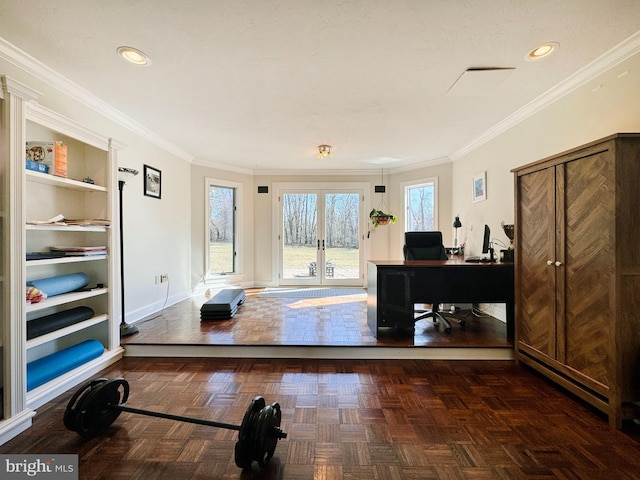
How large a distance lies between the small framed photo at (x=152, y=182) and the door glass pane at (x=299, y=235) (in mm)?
2431

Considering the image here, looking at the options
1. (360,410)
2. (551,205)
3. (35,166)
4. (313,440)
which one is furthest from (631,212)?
(35,166)

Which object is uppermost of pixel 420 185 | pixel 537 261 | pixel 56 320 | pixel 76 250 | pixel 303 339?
pixel 420 185

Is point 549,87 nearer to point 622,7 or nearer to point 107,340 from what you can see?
point 622,7

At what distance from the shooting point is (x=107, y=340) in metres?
2.75

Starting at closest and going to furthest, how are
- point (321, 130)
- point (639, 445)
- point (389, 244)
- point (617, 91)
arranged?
point (639, 445)
point (617, 91)
point (321, 130)
point (389, 244)

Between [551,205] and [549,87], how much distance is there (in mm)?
1233

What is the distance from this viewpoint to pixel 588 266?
1.98m

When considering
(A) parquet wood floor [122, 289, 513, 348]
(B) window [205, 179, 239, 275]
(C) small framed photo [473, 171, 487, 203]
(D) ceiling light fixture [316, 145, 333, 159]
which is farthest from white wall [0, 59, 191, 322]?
(C) small framed photo [473, 171, 487, 203]

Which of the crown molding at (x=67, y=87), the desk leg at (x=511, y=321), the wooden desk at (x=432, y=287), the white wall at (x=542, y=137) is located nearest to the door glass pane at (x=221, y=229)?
the crown molding at (x=67, y=87)

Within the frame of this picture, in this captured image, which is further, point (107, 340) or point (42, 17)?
point (107, 340)

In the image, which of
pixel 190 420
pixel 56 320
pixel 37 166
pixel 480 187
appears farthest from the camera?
pixel 480 187

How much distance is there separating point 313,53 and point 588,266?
2.37 m

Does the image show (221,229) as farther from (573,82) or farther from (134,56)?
(573,82)

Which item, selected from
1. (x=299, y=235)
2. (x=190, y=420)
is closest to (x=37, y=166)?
(x=190, y=420)
